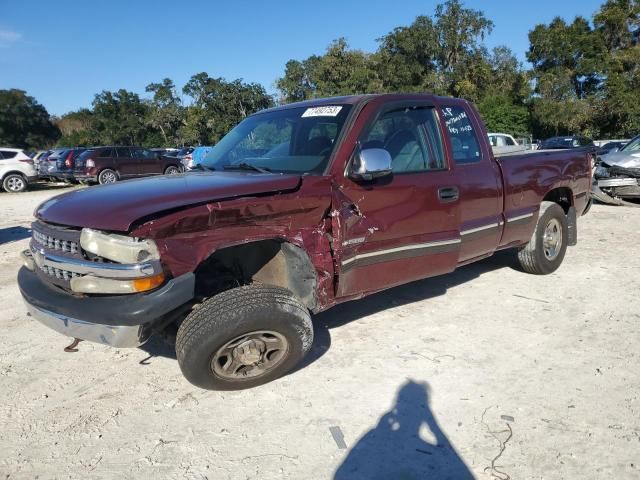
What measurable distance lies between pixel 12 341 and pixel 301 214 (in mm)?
2792

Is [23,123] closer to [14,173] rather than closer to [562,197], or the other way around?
[14,173]

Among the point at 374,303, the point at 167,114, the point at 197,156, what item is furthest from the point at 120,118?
the point at 374,303

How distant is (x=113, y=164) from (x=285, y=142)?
1766cm

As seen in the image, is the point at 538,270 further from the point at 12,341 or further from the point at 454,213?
the point at 12,341

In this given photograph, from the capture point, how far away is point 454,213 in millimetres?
3998

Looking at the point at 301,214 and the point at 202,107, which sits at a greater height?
the point at 202,107

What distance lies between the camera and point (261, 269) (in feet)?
11.4

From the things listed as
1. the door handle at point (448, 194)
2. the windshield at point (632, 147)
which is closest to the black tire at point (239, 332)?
the door handle at point (448, 194)

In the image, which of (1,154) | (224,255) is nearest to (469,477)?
(224,255)

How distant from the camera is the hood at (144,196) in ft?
8.68

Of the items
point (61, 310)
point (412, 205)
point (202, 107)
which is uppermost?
point (202, 107)

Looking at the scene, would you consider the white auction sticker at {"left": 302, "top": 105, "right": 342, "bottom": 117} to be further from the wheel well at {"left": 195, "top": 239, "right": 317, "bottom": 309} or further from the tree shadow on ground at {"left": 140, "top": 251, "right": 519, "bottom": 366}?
the tree shadow on ground at {"left": 140, "top": 251, "right": 519, "bottom": 366}

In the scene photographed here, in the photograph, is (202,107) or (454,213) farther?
(202,107)

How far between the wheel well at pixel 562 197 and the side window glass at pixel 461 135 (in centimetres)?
151
